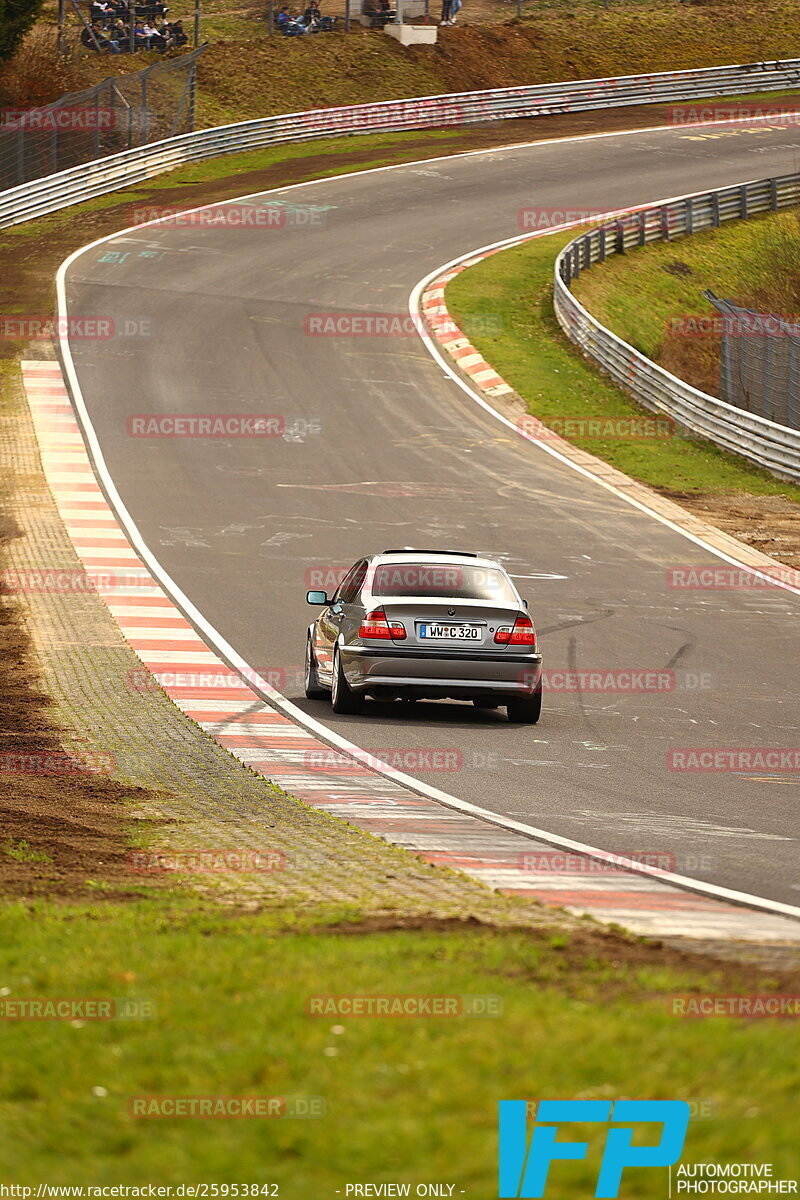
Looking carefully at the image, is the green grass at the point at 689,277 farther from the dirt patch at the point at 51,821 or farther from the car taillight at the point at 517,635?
the dirt patch at the point at 51,821

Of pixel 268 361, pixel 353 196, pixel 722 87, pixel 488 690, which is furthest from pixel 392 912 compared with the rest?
pixel 722 87

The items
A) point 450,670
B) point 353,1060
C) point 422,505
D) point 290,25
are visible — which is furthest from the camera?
point 290,25

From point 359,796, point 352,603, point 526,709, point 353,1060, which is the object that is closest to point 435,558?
point 352,603

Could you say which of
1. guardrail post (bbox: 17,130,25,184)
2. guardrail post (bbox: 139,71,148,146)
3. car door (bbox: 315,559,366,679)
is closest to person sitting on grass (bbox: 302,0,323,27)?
guardrail post (bbox: 139,71,148,146)

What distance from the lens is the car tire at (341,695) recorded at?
14.5m

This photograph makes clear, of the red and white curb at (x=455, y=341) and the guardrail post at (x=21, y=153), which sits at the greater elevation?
the guardrail post at (x=21, y=153)

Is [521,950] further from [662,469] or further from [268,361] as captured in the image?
[268,361]

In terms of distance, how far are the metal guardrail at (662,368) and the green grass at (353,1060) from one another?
81.4 feet

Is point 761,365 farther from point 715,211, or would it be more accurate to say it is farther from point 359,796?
point 359,796

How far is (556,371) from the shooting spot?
118ft

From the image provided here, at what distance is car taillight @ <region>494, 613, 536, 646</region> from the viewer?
14.1 meters

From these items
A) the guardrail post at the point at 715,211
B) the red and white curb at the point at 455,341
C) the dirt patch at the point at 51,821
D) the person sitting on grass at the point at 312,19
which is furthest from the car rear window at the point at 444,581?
the person sitting on grass at the point at 312,19

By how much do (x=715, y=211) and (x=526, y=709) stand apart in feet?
126

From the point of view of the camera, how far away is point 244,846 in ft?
29.7
